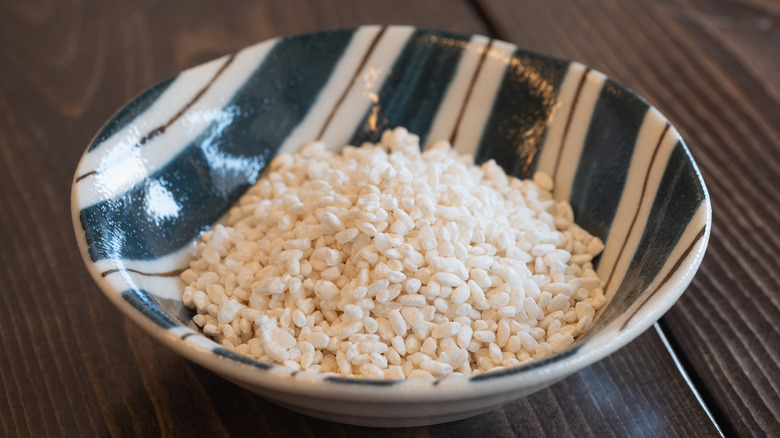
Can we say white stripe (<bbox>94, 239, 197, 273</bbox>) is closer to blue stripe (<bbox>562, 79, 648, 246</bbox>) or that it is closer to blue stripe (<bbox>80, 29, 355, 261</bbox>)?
blue stripe (<bbox>80, 29, 355, 261</bbox>)

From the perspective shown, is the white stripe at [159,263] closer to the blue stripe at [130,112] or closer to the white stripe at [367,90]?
the blue stripe at [130,112]

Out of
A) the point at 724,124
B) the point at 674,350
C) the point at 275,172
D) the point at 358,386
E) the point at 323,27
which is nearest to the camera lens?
the point at 358,386

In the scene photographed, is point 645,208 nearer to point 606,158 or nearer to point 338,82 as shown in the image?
point 606,158

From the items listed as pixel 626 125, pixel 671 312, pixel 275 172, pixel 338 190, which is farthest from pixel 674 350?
pixel 275 172

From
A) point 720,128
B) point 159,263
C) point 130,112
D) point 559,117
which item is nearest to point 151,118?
point 130,112

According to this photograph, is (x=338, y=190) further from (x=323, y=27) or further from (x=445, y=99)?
(x=323, y=27)

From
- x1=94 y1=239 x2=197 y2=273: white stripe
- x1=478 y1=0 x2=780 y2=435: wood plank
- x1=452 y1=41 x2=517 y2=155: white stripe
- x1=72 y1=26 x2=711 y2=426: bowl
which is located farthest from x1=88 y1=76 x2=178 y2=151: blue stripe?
x1=478 y1=0 x2=780 y2=435: wood plank
